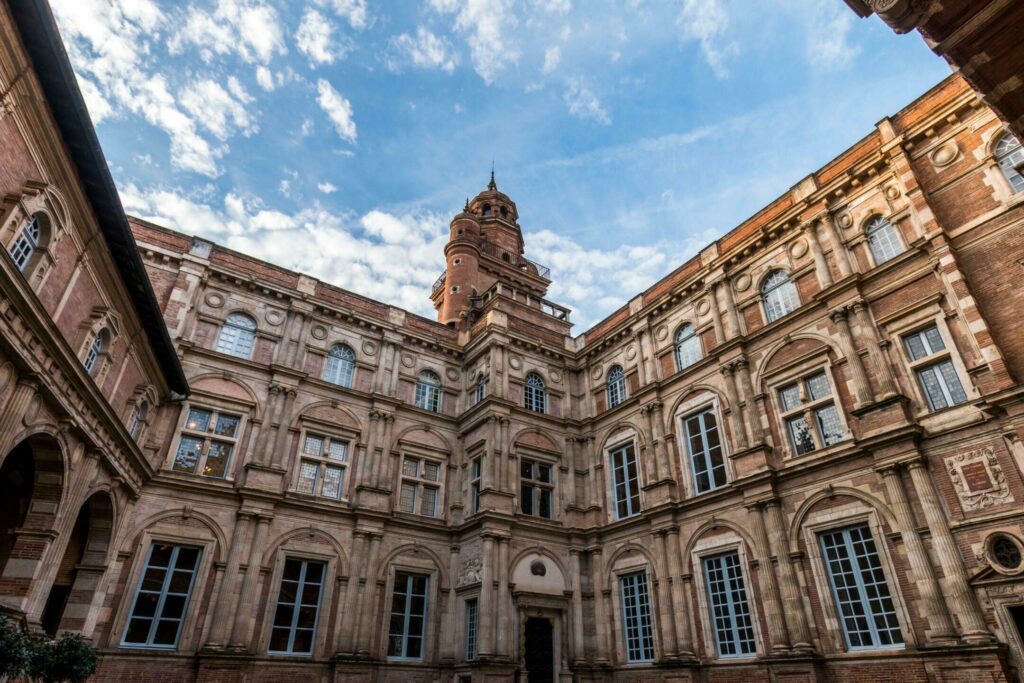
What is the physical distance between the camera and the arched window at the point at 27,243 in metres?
10.7

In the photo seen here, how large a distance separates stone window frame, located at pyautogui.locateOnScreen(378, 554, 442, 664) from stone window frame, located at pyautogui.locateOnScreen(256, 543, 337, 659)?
59.8 inches

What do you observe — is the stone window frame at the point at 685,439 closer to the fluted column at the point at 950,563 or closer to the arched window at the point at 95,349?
the fluted column at the point at 950,563

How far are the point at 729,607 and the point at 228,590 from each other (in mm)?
14618

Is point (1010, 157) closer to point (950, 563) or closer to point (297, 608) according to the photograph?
point (950, 563)

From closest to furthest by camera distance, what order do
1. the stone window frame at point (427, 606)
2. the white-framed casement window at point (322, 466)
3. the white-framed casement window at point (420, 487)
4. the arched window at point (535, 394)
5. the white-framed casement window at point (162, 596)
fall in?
the white-framed casement window at point (162, 596)
the stone window frame at point (427, 606)
the white-framed casement window at point (322, 466)
the white-framed casement window at point (420, 487)
the arched window at point (535, 394)

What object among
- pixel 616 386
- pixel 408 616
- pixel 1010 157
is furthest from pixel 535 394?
pixel 1010 157

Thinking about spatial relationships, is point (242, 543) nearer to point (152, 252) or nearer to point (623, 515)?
point (152, 252)

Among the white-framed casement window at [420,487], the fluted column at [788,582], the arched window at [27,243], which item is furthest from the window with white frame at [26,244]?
the fluted column at [788,582]

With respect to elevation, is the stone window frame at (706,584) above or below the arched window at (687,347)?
below

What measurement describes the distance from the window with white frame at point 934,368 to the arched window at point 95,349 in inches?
782

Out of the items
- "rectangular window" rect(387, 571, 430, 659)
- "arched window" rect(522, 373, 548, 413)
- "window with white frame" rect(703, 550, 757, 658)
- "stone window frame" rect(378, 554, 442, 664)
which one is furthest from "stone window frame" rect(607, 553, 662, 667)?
"arched window" rect(522, 373, 548, 413)

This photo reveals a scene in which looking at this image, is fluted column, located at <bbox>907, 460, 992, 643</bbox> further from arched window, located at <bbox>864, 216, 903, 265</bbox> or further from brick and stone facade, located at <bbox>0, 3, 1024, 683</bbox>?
arched window, located at <bbox>864, 216, 903, 265</bbox>

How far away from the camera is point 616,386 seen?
81.8ft

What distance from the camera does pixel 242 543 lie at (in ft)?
61.2
